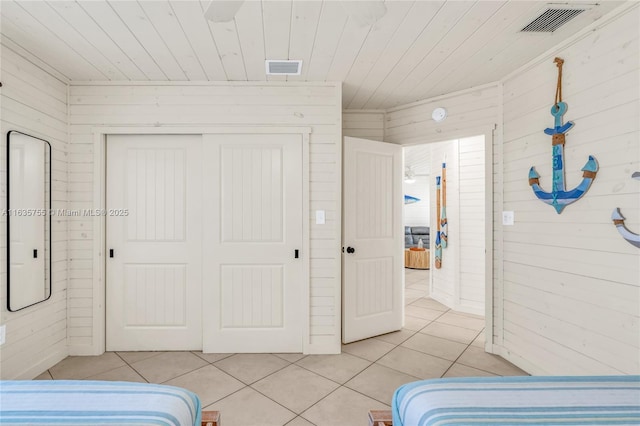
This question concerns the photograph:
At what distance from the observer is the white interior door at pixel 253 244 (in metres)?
2.97

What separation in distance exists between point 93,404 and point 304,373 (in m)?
1.80

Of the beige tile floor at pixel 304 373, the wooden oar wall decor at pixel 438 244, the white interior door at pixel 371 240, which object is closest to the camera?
the beige tile floor at pixel 304 373

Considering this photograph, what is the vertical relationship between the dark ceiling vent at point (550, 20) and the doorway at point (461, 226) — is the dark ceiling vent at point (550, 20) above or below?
above

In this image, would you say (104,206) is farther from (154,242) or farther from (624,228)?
(624,228)

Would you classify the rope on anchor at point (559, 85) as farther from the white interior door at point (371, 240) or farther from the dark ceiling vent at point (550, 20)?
the white interior door at point (371, 240)

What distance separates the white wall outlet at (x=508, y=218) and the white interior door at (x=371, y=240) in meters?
1.05

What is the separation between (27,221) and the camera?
247 centimetres

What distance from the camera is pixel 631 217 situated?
1864mm

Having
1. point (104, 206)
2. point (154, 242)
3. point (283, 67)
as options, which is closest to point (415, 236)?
point (283, 67)

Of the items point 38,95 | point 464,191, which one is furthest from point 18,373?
point 464,191

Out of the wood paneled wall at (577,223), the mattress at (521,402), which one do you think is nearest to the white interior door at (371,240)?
the wood paneled wall at (577,223)

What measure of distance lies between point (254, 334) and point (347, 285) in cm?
105

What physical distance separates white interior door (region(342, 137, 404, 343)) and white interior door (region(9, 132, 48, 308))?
2682 millimetres

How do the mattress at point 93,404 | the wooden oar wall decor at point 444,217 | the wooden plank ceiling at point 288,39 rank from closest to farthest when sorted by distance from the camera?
the mattress at point 93,404 < the wooden plank ceiling at point 288,39 < the wooden oar wall decor at point 444,217
